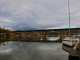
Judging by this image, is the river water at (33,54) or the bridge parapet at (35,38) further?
the bridge parapet at (35,38)

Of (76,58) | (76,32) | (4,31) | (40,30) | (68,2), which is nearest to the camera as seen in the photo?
(76,58)

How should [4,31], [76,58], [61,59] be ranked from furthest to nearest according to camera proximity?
1. [4,31]
2. [61,59]
3. [76,58]

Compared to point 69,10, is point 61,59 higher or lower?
lower

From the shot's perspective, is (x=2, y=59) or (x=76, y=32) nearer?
(x=2, y=59)

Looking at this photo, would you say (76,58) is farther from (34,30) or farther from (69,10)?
(34,30)

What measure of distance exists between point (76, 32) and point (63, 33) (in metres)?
9.51

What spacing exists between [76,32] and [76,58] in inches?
3527

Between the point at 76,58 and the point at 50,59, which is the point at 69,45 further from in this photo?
the point at 76,58

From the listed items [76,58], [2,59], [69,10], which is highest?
[69,10]

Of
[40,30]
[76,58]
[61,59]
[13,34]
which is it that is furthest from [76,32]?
[76,58]

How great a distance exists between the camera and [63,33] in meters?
102

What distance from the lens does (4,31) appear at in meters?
138

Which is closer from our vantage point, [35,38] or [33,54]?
[33,54]

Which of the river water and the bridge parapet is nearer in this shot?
the river water
